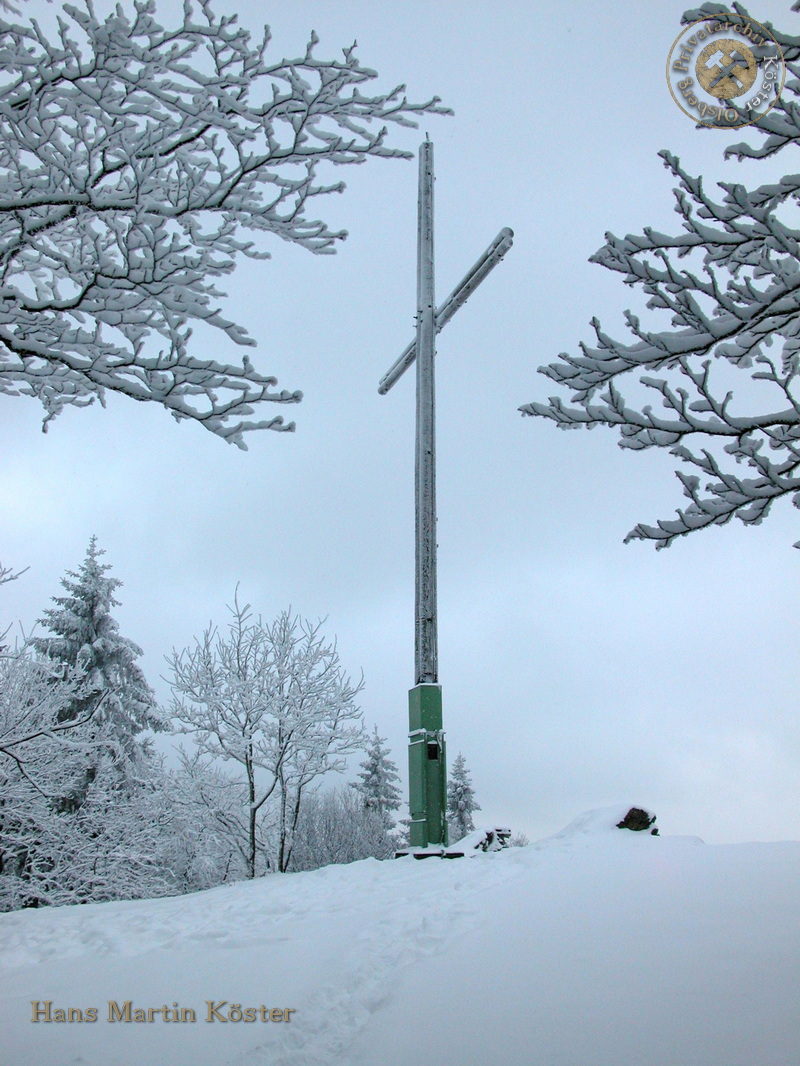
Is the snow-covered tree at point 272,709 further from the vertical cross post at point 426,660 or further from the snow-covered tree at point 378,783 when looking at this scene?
the snow-covered tree at point 378,783

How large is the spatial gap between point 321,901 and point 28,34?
21.3ft

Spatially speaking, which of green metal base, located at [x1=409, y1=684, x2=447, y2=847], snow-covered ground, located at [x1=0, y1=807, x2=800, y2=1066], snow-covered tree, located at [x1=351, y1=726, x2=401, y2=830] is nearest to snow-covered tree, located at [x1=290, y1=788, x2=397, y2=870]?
snow-covered tree, located at [x1=351, y1=726, x2=401, y2=830]

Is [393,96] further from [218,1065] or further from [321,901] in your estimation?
[321,901]

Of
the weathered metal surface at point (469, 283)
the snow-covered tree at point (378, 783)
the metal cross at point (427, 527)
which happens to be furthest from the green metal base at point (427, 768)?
the snow-covered tree at point (378, 783)

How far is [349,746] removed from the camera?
15383mm

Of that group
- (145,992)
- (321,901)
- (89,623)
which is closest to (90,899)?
(89,623)

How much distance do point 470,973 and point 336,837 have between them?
24.1m

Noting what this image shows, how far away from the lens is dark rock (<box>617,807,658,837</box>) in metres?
7.37

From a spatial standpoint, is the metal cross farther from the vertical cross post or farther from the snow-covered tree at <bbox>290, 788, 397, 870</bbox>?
the snow-covered tree at <bbox>290, 788, 397, 870</bbox>

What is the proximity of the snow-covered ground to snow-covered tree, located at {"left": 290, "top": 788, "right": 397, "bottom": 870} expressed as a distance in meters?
17.1

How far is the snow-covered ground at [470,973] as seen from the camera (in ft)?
9.54

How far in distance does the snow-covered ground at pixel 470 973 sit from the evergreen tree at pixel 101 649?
13.8 m

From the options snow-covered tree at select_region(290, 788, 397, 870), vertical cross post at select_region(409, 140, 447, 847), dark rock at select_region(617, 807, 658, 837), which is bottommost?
snow-covered tree at select_region(290, 788, 397, 870)

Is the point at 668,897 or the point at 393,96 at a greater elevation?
the point at 393,96
